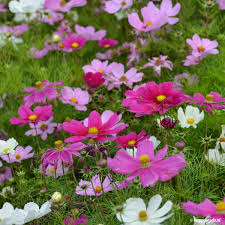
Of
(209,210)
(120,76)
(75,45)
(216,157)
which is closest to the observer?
(209,210)

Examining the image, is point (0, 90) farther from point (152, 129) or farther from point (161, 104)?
point (161, 104)

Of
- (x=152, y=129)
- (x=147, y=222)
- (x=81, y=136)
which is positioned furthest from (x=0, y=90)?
(x=147, y=222)

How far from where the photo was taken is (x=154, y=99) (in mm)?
889

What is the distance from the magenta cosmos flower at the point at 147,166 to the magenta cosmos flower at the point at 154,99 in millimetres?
121

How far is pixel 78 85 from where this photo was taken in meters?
1.60

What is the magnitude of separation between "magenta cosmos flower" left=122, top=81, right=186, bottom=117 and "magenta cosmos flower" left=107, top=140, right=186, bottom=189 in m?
0.12

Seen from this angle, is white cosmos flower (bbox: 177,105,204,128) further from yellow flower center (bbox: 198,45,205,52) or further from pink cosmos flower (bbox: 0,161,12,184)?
pink cosmos flower (bbox: 0,161,12,184)

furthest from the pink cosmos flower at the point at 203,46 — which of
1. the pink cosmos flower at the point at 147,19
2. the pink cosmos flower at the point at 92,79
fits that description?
the pink cosmos flower at the point at 92,79

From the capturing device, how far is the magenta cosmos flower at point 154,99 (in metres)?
0.85

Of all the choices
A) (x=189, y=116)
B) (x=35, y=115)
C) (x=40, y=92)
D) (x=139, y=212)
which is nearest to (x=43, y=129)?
(x=40, y=92)

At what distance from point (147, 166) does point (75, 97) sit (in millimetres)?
728

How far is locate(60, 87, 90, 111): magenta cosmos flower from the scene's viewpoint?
4.49 feet

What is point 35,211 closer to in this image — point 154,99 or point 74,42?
point 154,99

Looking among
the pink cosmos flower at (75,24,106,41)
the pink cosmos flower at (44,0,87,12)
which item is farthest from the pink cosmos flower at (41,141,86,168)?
the pink cosmos flower at (44,0,87,12)
